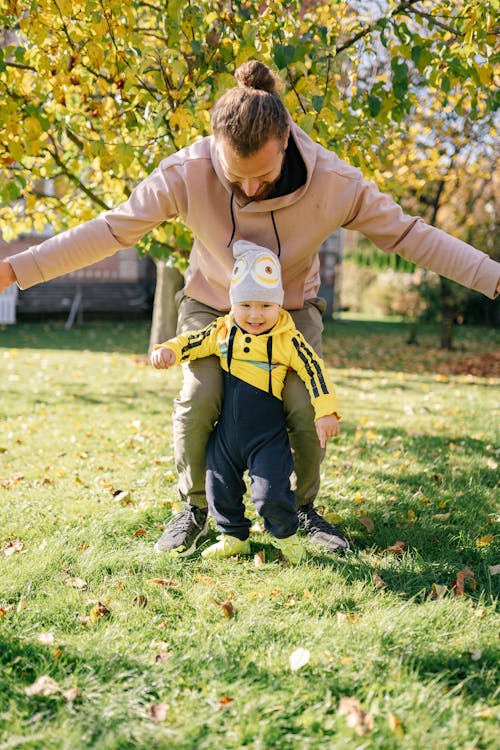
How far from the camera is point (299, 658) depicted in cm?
231

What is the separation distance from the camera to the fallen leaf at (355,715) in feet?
6.48

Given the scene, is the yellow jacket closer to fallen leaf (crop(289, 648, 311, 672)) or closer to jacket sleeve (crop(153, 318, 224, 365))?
jacket sleeve (crop(153, 318, 224, 365))

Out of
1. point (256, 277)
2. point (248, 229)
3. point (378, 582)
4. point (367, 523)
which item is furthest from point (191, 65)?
point (378, 582)

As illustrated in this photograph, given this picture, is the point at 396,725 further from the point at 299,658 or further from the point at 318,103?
the point at 318,103

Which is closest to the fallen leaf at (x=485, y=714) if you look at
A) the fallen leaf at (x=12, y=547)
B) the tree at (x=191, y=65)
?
the fallen leaf at (x=12, y=547)

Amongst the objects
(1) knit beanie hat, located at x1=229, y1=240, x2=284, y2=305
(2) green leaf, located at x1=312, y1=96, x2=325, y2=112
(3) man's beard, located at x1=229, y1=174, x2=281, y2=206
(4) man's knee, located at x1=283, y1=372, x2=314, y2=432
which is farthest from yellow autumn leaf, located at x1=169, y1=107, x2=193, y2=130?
(4) man's knee, located at x1=283, y1=372, x2=314, y2=432

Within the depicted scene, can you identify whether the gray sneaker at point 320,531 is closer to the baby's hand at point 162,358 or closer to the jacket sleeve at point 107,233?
the baby's hand at point 162,358

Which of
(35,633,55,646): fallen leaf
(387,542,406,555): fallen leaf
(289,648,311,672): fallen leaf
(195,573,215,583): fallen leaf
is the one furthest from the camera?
(387,542,406,555): fallen leaf

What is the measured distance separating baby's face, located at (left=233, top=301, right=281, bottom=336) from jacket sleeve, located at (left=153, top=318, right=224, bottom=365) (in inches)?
6.1

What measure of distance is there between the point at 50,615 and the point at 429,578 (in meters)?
1.52

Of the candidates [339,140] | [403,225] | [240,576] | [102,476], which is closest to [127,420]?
[102,476]

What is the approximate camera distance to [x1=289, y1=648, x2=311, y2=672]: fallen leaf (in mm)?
2277

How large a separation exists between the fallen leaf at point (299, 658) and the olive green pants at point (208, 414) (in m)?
1.08

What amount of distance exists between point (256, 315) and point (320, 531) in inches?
43.8
